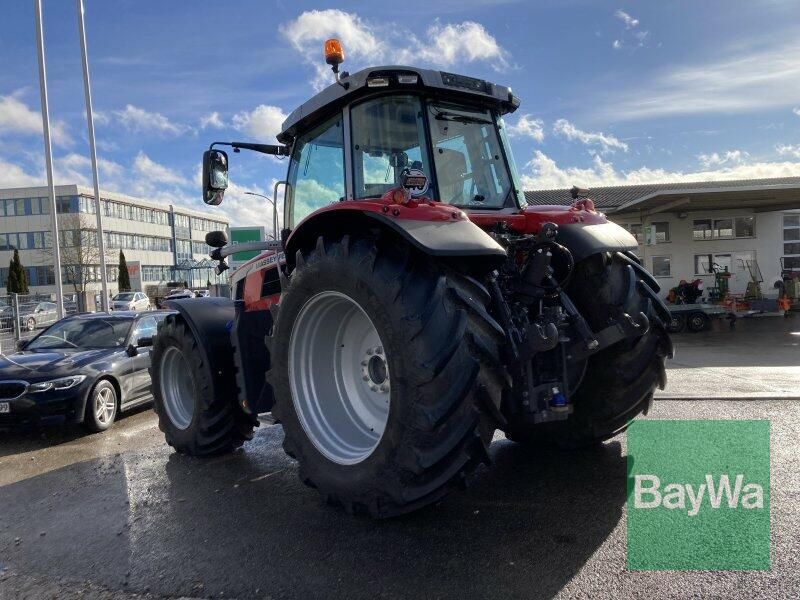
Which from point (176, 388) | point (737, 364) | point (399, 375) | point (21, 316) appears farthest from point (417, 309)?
point (21, 316)

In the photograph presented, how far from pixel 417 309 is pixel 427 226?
0.44 m

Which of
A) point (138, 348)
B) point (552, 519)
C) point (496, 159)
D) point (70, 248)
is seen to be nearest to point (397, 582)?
point (552, 519)

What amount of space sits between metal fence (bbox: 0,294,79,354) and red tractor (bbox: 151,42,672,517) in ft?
36.0

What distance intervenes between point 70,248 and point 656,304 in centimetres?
5031

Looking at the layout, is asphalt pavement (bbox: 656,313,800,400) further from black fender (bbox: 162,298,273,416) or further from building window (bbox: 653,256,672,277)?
building window (bbox: 653,256,672,277)

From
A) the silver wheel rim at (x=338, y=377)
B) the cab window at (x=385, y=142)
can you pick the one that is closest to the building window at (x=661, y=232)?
the cab window at (x=385, y=142)

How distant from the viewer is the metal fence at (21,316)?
1499 cm

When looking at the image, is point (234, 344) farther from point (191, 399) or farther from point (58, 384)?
point (58, 384)

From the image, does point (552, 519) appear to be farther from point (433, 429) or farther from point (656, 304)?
point (656, 304)

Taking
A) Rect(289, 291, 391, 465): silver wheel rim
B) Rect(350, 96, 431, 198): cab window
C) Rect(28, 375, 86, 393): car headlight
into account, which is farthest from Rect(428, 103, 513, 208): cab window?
Rect(28, 375, 86, 393): car headlight

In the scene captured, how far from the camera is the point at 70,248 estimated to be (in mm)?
46500

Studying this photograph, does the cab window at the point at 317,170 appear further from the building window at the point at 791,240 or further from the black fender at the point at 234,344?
the building window at the point at 791,240

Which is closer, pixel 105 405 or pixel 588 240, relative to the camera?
pixel 588 240

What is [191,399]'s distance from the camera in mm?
5730
